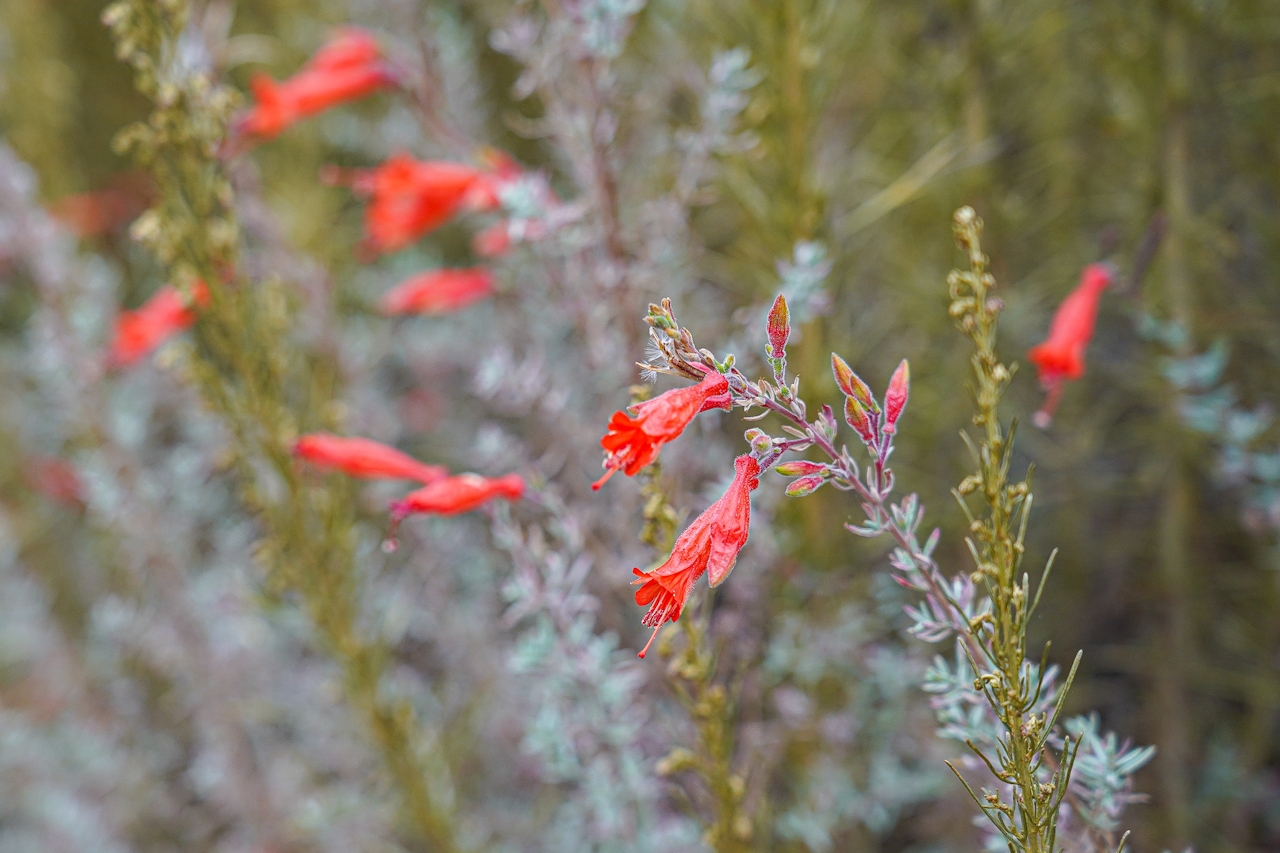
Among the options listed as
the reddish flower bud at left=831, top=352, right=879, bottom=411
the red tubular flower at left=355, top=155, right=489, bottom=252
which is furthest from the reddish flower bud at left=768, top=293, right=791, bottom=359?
the red tubular flower at left=355, top=155, right=489, bottom=252

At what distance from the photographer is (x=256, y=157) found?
7.37ft

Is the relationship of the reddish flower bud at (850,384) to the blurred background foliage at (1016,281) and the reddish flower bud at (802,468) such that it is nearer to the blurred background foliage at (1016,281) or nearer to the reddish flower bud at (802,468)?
the reddish flower bud at (802,468)

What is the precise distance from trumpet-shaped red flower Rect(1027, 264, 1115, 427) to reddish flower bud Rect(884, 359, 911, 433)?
29 centimetres

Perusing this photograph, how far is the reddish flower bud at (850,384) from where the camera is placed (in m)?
0.52

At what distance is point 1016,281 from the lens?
145 cm

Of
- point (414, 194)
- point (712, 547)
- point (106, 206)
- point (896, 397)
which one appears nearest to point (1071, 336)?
point (896, 397)

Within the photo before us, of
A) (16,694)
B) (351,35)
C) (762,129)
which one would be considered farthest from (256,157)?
(762,129)

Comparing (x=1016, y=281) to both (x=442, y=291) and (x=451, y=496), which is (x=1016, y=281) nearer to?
(x=442, y=291)

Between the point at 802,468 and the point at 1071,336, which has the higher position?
the point at 1071,336

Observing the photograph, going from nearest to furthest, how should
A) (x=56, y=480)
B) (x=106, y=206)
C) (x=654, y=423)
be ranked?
1. (x=654, y=423)
2. (x=56, y=480)
3. (x=106, y=206)

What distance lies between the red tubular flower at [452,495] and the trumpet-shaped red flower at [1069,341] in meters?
0.51

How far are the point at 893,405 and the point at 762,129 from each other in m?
0.65

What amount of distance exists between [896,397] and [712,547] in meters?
0.15

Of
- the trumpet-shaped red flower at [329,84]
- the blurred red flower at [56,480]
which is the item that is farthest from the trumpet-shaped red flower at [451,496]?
the blurred red flower at [56,480]
